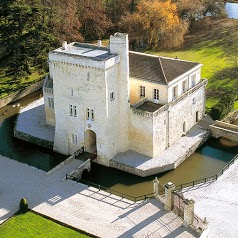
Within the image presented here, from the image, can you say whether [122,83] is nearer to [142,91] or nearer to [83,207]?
[142,91]

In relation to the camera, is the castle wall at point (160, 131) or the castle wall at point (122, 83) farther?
the castle wall at point (160, 131)

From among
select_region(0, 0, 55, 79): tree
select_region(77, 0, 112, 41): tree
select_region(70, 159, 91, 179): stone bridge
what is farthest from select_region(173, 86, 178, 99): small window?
select_region(77, 0, 112, 41): tree

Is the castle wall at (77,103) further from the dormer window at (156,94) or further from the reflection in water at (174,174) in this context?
the dormer window at (156,94)

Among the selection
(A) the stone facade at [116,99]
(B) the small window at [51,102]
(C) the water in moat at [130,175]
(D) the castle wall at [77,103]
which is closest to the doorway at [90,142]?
(A) the stone facade at [116,99]

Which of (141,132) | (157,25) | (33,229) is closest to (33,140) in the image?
(141,132)

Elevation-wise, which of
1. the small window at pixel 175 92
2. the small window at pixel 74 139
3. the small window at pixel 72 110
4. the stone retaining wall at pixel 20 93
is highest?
the small window at pixel 175 92

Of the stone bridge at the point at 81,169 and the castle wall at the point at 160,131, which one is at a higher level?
the castle wall at the point at 160,131

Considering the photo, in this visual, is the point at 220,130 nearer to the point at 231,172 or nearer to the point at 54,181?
the point at 231,172
